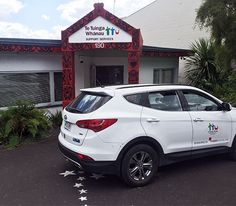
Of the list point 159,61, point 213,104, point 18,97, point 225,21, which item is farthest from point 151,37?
point 213,104

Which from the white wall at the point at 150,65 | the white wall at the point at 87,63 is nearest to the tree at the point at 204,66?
the white wall at the point at 150,65

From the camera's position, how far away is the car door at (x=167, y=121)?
468 centimetres

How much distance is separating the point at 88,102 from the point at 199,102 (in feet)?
7.08

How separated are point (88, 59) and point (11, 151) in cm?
566

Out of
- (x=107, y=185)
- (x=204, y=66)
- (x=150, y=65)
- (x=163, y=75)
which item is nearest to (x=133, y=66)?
(x=150, y=65)

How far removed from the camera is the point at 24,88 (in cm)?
876

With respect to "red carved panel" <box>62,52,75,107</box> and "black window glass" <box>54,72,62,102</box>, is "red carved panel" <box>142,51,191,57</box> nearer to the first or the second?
"red carved panel" <box>62,52,75,107</box>

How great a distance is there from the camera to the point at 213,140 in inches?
212

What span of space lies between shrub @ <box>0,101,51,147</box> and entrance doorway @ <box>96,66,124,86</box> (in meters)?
4.44

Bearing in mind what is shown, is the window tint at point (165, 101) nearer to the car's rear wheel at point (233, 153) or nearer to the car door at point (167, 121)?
the car door at point (167, 121)

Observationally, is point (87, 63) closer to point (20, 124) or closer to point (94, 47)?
point (94, 47)

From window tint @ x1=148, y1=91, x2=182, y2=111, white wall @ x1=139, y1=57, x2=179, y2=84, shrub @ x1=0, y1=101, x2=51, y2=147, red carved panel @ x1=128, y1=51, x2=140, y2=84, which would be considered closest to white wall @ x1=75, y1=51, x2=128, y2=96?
white wall @ x1=139, y1=57, x2=179, y2=84

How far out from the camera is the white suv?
171 inches

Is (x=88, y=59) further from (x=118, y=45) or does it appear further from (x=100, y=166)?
(x=100, y=166)
